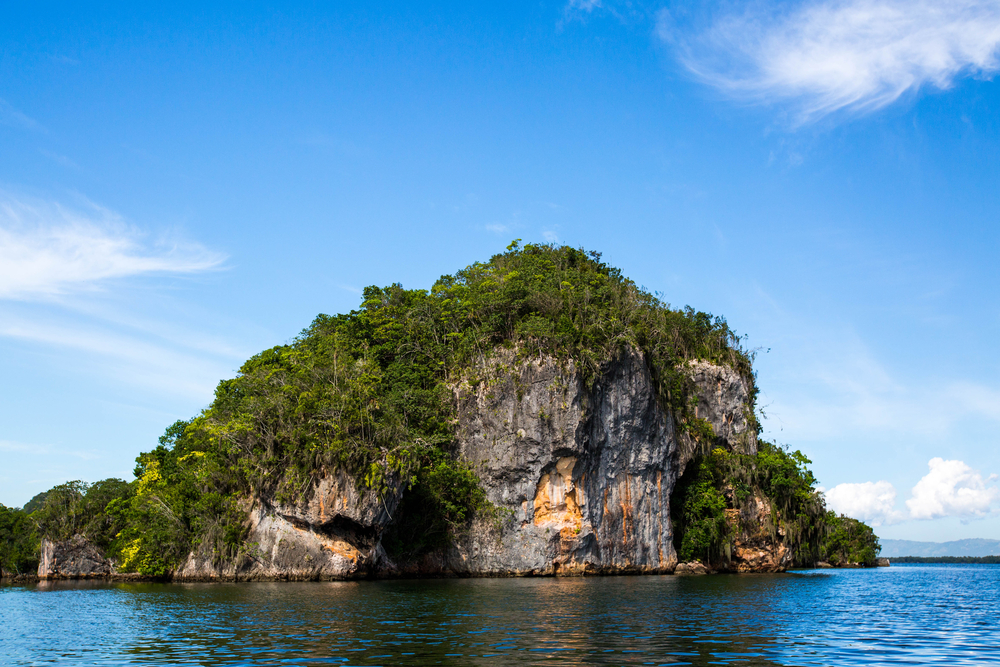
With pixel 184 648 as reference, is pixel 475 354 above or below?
above

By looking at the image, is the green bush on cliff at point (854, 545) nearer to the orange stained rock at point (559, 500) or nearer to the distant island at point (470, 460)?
the distant island at point (470, 460)

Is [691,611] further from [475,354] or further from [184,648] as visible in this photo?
[475,354]

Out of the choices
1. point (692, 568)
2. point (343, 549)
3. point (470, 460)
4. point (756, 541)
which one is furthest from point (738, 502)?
point (343, 549)

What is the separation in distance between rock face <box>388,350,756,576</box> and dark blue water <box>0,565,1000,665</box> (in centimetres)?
1324

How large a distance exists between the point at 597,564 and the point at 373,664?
33.1 meters

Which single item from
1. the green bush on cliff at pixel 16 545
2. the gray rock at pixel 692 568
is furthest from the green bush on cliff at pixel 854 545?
the green bush on cliff at pixel 16 545

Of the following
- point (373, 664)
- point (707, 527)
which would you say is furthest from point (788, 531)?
point (373, 664)

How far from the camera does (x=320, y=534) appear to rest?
38156mm

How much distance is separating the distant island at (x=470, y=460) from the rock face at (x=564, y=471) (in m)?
0.11

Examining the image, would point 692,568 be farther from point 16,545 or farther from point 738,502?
point 16,545

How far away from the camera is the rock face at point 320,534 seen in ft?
123

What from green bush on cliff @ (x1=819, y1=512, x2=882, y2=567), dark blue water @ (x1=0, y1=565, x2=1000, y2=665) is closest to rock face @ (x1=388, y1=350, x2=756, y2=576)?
dark blue water @ (x1=0, y1=565, x2=1000, y2=665)

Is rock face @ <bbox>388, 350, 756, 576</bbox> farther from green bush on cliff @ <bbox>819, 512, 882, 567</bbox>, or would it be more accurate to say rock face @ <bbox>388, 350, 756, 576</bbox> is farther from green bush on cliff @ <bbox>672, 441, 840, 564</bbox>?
green bush on cliff @ <bbox>819, 512, 882, 567</bbox>

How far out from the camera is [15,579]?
5638 cm
